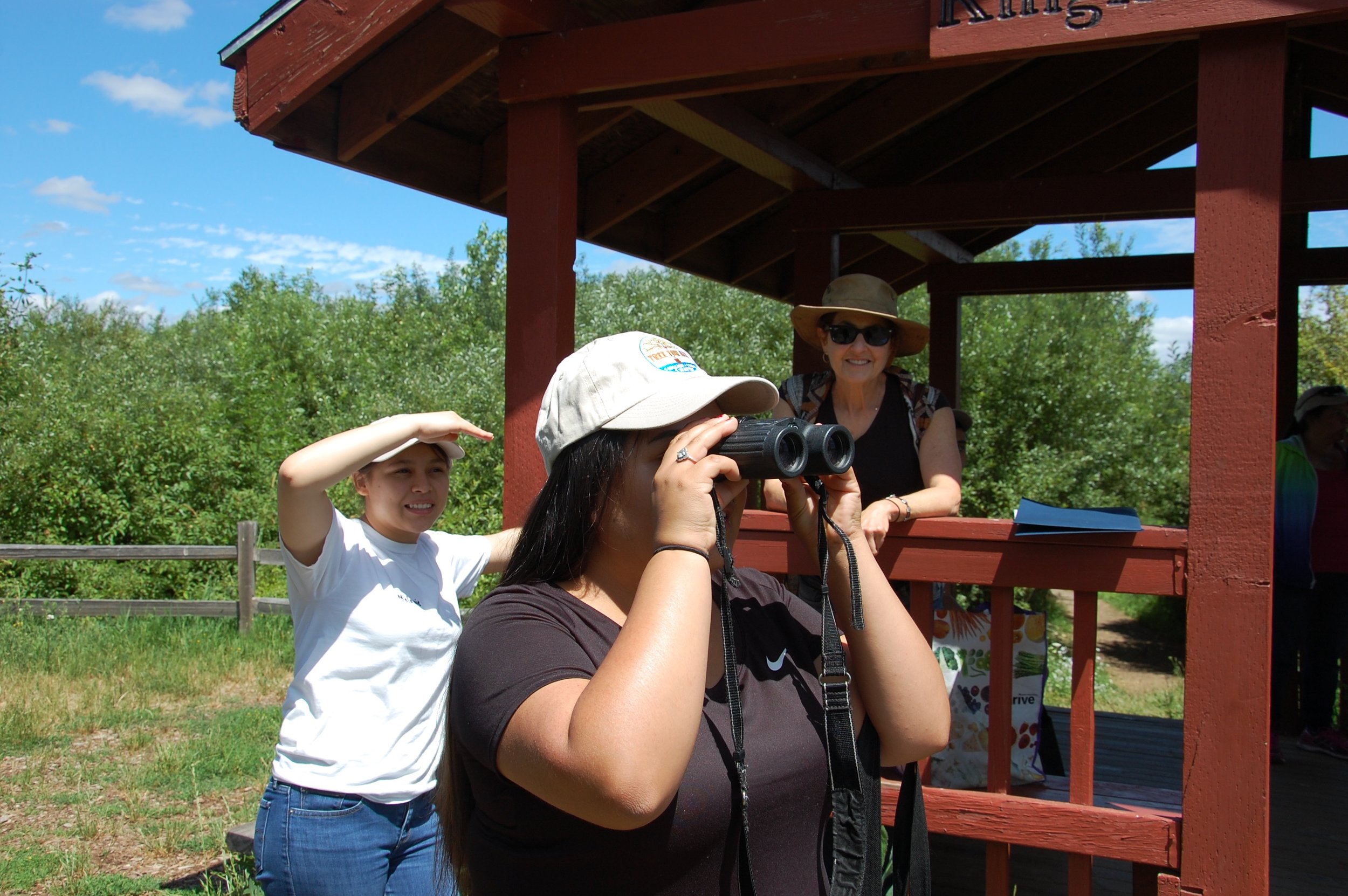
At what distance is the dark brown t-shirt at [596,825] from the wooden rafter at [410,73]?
2.32m

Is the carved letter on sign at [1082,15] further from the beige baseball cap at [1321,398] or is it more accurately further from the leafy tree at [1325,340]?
the leafy tree at [1325,340]

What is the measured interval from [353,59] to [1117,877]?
3.56 metres

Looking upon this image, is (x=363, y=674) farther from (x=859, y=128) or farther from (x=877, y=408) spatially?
(x=859, y=128)

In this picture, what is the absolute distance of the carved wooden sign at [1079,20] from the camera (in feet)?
7.68

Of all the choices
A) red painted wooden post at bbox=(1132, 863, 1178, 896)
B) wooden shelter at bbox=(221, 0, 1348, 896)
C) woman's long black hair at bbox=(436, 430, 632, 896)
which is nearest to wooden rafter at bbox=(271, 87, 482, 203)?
wooden shelter at bbox=(221, 0, 1348, 896)

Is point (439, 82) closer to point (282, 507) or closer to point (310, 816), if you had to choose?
point (282, 507)

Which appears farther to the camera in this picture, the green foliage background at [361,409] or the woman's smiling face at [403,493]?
the green foliage background at [361,409]

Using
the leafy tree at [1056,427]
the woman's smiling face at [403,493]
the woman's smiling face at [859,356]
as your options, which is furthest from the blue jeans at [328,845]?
the leafy tree at [1056,427]

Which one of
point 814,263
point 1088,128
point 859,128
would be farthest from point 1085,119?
point 814,263

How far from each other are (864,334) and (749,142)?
4.80 ft

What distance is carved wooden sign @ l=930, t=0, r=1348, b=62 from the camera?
2.34m

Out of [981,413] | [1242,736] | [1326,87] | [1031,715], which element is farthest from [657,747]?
[981,413]

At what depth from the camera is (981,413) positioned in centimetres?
1540

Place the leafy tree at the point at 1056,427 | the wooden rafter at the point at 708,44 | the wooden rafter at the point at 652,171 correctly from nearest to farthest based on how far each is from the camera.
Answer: the wooden rafter at the point at 708,44 → the wooden rafter at the point at 652,171 → the leafy tree at the point at 1056,427
